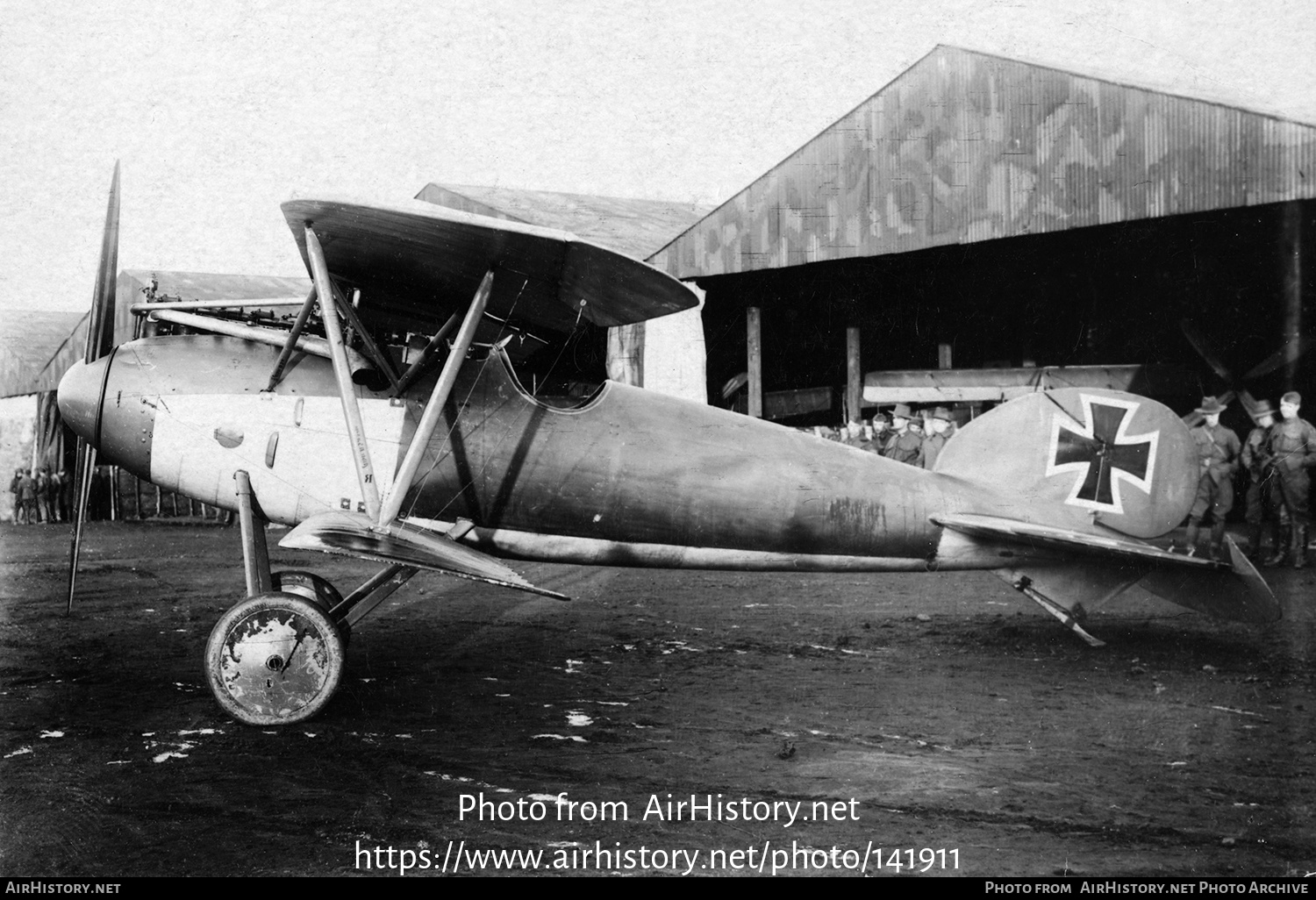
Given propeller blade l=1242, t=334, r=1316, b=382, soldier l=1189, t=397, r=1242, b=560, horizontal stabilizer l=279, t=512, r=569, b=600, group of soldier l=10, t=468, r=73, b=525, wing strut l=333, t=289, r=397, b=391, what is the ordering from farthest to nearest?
group of soldier l=10, t=468, r=73, b=525, propeller blade l=1242, t=334, r=1316, b=382, soldier l=1189, t=397, r=1242, b=560, wing strut l=333, t=289, r=397, b=391, horizontal stabilizer l=279, t=512, r=569, b=600

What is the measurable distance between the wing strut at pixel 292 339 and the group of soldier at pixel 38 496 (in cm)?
2110

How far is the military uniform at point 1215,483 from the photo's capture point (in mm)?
11836

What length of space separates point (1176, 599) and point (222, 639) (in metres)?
5.59

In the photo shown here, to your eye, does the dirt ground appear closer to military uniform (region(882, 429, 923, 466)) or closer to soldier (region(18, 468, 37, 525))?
military uniform (region(882, 429, 923, 466))

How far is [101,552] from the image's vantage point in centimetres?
1447

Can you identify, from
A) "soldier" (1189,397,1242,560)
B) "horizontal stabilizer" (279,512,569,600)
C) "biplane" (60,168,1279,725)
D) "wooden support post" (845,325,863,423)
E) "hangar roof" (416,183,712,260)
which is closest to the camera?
"horizontal stabilizer" (279,512,569,600)

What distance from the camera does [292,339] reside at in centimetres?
545

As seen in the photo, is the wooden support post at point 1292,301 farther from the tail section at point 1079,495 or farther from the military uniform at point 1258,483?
the tail section at point 1079,495

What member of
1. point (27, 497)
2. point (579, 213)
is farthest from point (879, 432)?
point (27, 497)

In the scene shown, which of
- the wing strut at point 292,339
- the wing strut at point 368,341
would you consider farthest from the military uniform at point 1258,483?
the wing strut at point 292,339

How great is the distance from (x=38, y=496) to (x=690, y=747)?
76.9 feet

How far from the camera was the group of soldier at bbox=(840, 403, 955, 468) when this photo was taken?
14.8 m

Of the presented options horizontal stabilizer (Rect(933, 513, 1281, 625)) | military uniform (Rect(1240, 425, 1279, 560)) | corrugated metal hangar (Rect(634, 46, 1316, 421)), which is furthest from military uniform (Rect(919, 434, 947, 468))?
horizontal stabilizer (Rect(933, 513, 1281, 625))

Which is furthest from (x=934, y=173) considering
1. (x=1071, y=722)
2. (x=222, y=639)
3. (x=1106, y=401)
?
(x=222, y=639)
